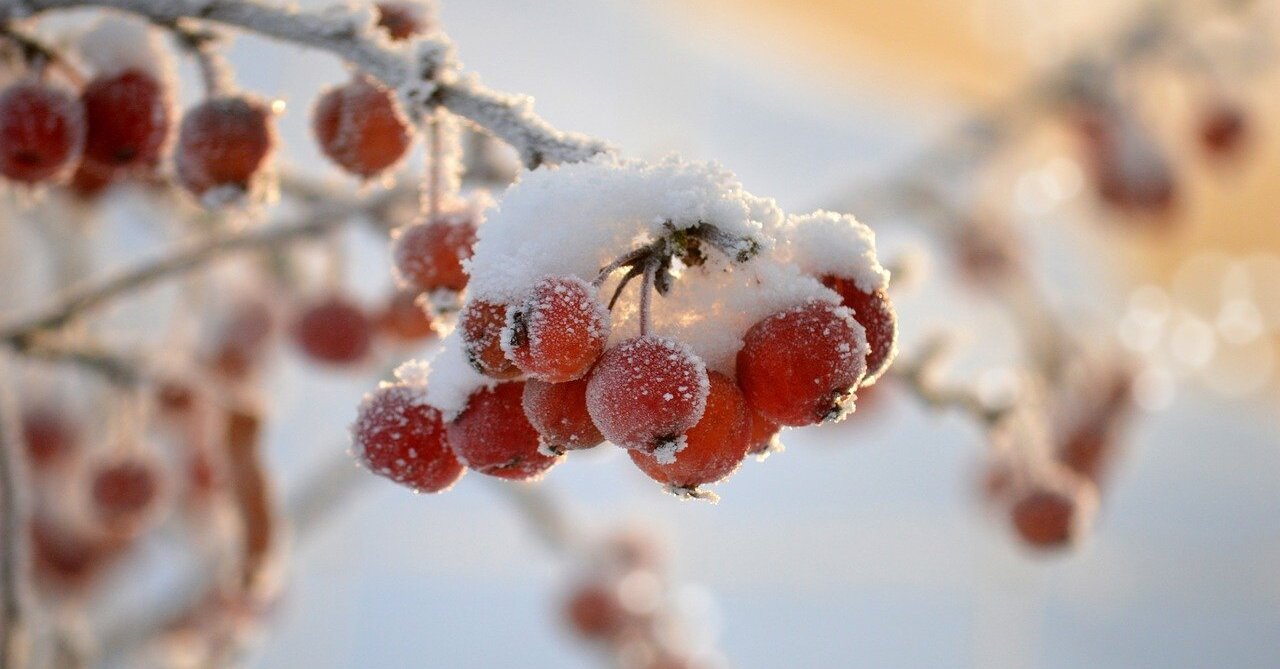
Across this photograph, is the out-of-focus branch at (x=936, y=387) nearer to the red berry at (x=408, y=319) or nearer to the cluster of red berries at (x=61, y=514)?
the red berry at (x=408, y=319)

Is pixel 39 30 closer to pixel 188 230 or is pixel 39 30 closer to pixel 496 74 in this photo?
pixel 188 230

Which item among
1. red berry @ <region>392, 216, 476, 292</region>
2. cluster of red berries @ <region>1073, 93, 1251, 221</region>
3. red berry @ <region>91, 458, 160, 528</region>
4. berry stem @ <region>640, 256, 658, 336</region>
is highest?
cluster of red berries @ <region>1073, 93, 1251, 221</region>

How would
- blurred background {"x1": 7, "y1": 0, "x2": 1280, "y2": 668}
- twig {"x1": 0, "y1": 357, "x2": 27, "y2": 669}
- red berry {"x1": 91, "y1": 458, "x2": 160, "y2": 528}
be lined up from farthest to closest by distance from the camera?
blurred background {"x1": 7, "y1": 0, "x2": 1280, "y2": 668} < red berry {"x1": 91, "y1": 458, "x2": 160, "y2": 528} < twig {"x1": 0, "y1": 357, "x2": 27, "y2": 669}

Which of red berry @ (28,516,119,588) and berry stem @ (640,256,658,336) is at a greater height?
berry stem @ (640,256,658,336)

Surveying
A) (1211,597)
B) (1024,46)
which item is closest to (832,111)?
(1024,46)

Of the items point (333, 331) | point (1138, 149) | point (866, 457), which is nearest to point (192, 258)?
point (333, 331)

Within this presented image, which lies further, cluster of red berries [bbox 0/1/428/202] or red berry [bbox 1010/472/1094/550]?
red berry [bbox 1010/472/1094/550]

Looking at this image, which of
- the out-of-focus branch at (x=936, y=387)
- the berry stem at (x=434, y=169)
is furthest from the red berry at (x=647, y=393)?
the out-of-focus branch at (x=936, y=387)

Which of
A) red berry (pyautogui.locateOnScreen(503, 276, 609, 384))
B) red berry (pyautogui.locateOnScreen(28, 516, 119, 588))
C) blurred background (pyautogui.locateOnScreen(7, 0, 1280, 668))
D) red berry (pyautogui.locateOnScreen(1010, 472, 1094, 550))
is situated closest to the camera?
red berry (pyautogui.locateOnScreen(503, 276, 609, 384))

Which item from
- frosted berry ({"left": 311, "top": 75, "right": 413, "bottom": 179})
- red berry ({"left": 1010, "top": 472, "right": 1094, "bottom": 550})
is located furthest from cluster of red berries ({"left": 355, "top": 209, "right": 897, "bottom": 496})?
red berry ({"left": 1010, "top": 472, "right": 1094, "bottom": 550})

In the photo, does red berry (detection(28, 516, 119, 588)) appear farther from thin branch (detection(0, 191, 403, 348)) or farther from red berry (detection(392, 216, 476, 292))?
red berry (detection(392, 216, 476, 292))
